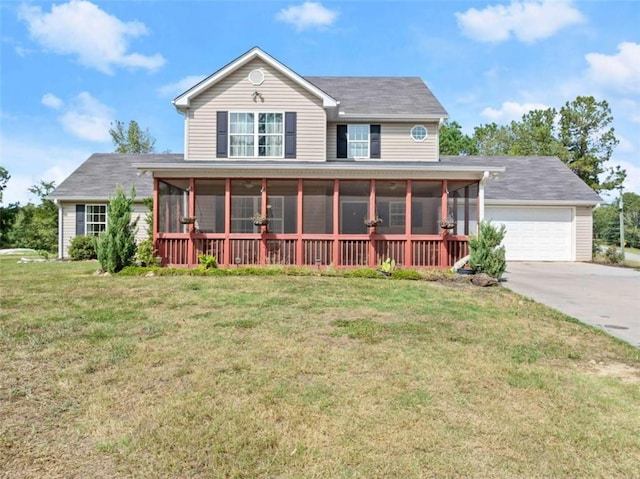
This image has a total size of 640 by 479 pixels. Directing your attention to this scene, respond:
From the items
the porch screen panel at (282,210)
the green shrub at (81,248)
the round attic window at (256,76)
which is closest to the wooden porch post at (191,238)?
the porch screen panel at (282,210)

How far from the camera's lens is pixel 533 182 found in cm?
1708

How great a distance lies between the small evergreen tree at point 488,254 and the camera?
9797 mm

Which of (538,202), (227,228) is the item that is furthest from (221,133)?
(538,202)

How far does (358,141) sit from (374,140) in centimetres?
59

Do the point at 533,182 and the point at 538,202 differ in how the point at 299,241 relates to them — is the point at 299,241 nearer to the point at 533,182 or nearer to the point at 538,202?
the point at 538,202

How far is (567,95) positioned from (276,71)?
2212 centimetres

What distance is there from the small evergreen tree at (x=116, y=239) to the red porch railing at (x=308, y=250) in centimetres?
99

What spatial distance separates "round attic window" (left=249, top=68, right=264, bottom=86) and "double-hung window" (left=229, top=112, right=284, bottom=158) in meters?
1.06

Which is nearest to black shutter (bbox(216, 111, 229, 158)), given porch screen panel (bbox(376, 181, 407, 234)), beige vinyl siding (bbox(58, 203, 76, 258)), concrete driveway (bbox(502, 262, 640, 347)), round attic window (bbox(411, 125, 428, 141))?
porch screen panel (bbox(376, 181, 407, 234))

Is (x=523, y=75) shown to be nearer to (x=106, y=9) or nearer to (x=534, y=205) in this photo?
(x=534, y=205)

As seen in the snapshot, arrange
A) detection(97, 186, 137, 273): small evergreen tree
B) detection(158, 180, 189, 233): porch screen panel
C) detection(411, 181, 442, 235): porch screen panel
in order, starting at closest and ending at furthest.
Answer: detection(97, 186, 137, 273): small evergreen tree → detection(158, 180, 189, 233): porch screen panel → detection(411, 181, 442, 235): porch screen panel

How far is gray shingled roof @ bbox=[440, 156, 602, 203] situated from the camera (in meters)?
15.9

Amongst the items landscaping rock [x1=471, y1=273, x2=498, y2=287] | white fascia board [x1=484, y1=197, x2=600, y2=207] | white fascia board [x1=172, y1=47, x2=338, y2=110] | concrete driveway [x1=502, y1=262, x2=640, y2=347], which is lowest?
concrete driveway [x1=502, y1=262, x2=640, y2=347]

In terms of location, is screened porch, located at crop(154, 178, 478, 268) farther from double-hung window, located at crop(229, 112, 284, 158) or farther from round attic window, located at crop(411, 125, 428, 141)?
round attic window, located at crop(411, 125, 428, 141)
